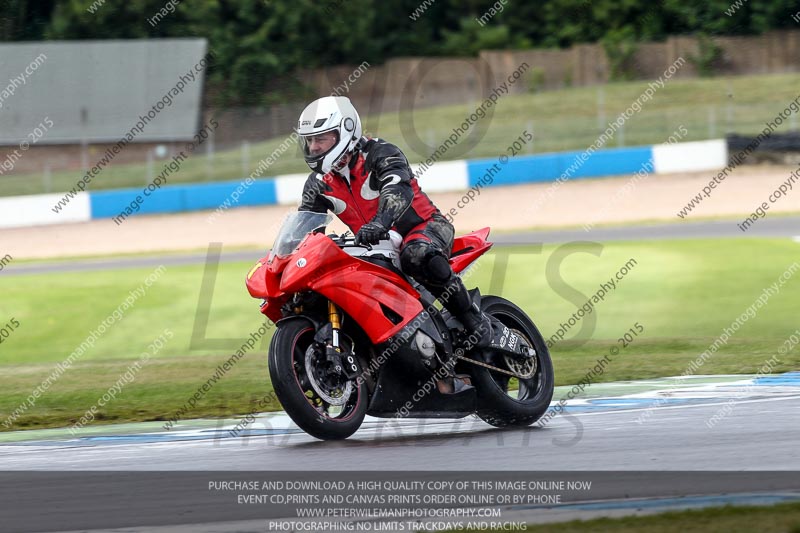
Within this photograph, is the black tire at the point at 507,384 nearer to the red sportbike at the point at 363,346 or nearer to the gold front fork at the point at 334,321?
the red sportbike at the point at 363,346

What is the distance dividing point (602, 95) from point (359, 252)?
110ft

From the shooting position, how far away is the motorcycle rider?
6.69 meters

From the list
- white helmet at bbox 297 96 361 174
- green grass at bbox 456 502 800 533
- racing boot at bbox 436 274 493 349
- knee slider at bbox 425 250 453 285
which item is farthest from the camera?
racing boot at bbox 436 274 493 349

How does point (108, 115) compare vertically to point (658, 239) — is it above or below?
below

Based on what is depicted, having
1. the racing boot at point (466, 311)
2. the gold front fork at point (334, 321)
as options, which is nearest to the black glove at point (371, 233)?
the gold front fork at point (334, 321)

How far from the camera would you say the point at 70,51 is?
38.2 meters

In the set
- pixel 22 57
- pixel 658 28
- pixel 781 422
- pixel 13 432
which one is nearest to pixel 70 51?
pixel 22 57

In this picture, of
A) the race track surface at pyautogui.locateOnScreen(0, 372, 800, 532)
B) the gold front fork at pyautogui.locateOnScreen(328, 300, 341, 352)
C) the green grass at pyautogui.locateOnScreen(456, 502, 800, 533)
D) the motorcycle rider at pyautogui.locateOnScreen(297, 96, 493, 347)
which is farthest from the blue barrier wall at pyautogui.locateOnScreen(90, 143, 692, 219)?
the green grass at pyautogui.locateOnScreen(456, 502, 800, 533)

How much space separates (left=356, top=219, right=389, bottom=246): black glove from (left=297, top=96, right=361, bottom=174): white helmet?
0.53 meters

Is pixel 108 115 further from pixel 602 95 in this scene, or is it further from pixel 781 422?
pixel 781 422

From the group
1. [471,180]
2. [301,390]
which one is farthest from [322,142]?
[471,180]

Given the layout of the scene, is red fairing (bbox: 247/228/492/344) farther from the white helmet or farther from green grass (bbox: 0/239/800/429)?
green grass (bbox: 0/239/800/429)

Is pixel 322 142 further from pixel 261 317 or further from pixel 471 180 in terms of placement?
pixel 471 180

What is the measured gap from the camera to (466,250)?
7410 mm
